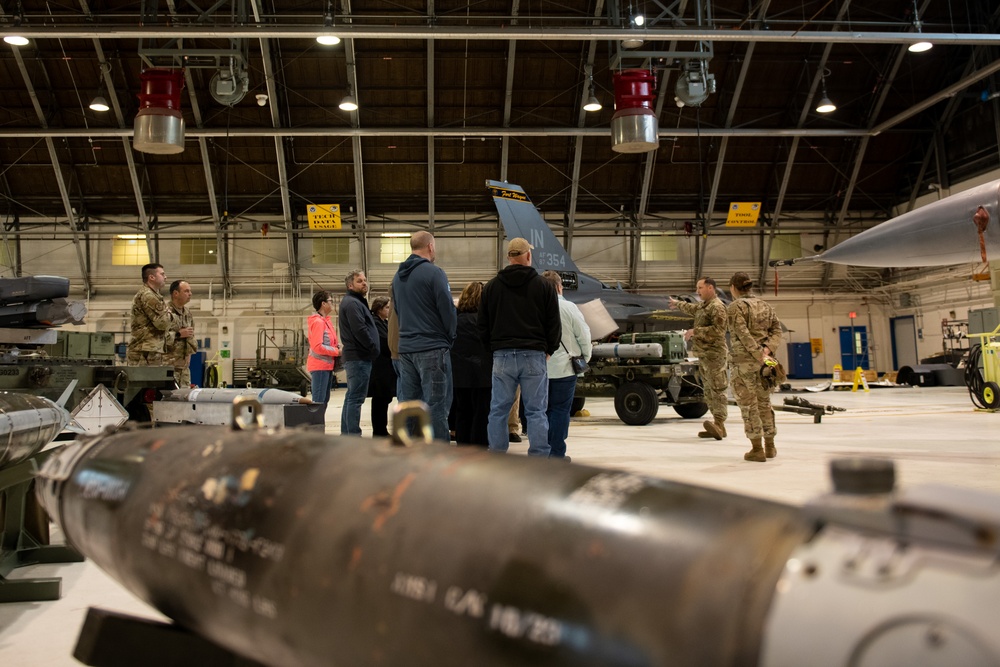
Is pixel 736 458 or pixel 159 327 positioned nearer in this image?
pixel 736 458

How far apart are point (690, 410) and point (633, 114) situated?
17.5 feet

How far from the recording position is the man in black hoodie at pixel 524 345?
4352mm

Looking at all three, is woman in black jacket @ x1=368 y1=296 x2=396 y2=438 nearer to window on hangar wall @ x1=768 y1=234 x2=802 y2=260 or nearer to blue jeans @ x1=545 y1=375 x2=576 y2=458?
blue jeans @ x1=545 y1=375 x2=576 y2=458

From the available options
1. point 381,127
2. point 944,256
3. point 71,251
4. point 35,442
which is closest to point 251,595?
point 35,442

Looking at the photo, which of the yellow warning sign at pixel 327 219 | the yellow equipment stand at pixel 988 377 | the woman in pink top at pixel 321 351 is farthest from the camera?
the yellow warning sign at pixel 327 219

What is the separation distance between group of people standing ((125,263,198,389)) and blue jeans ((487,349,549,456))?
3.27 metres

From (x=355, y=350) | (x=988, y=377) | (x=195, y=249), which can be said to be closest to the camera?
(x=355, y=350)

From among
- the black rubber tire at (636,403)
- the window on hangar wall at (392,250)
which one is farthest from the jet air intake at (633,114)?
the window on hangar wall at (392,250)

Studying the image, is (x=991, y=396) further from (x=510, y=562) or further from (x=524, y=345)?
(x=510, y=562)

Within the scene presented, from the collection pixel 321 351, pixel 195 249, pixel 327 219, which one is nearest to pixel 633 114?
pixel 321 351

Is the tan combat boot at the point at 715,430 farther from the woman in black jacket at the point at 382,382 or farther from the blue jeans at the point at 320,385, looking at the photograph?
the blue jeans at the point at 320,385

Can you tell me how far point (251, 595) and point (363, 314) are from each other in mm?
4415

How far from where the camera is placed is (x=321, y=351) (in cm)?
579

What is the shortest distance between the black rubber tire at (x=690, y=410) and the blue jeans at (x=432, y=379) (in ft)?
18.8
